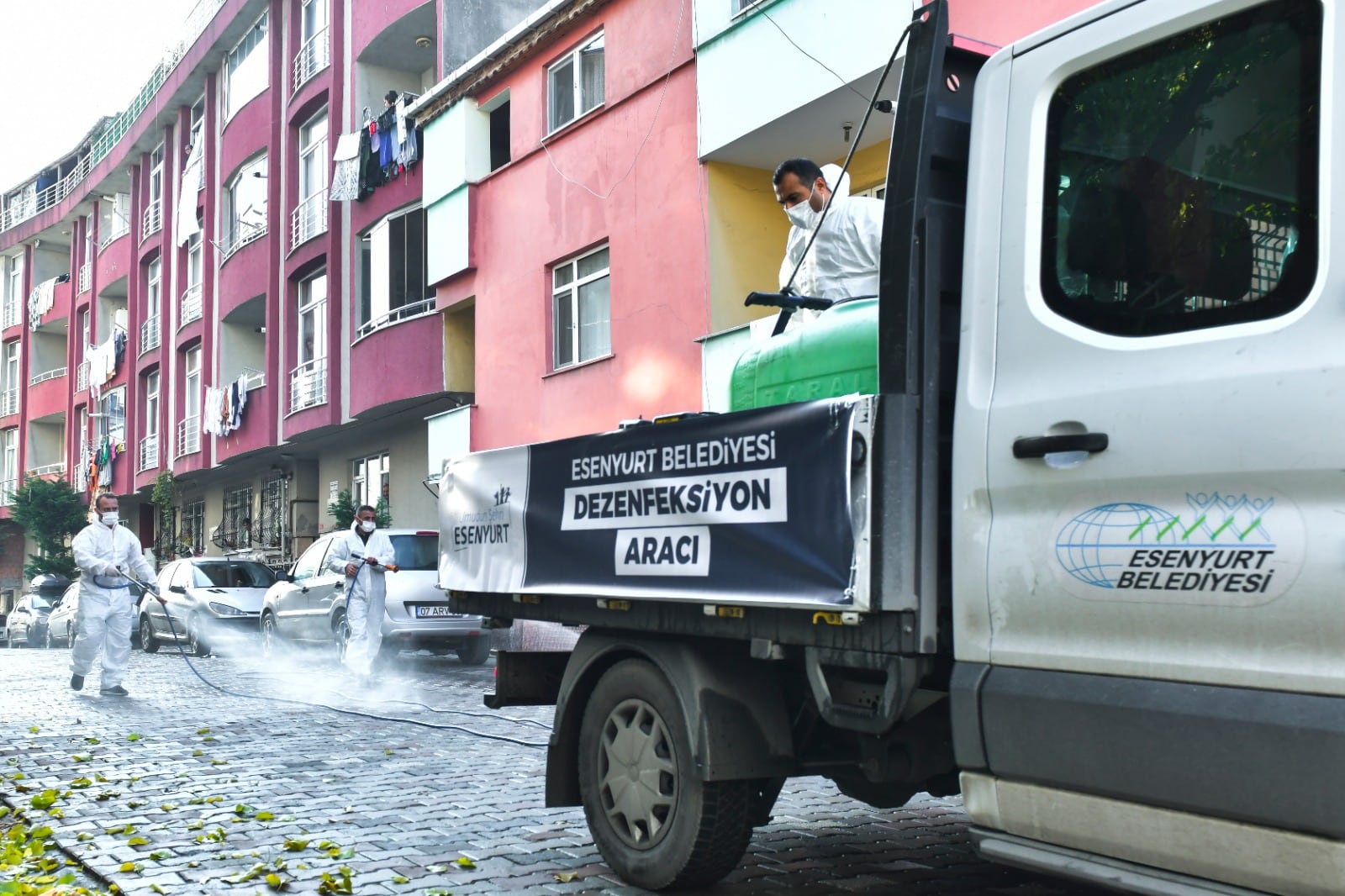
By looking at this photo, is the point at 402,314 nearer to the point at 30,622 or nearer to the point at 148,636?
the point at 148,636

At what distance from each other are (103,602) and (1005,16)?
9.76m

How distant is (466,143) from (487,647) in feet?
26.9

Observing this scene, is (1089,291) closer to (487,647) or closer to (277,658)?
(487,647)

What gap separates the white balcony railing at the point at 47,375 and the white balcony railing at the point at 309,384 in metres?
27.1

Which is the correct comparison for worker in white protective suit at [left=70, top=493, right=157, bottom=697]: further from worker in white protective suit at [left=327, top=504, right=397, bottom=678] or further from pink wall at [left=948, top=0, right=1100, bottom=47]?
pink wall at [left=948, top=0, right=1100, bottom=47]

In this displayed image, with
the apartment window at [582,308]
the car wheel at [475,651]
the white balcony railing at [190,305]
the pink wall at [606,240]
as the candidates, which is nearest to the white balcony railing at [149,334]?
the white balcony railing at [190,305]

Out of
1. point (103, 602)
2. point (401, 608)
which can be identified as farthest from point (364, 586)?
point (103, 602)

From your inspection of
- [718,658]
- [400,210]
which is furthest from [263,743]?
[400,210]

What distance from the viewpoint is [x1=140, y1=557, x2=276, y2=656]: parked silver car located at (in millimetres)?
20516

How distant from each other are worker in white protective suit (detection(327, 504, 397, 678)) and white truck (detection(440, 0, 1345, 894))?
10073 mm

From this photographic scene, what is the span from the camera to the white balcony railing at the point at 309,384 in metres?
26.4

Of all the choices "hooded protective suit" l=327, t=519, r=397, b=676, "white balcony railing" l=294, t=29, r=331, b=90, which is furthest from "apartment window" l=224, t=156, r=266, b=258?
"hooded protective suit" l=327, t=519, r=397, b=676

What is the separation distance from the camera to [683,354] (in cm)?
1584

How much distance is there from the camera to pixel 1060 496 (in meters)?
3.43
